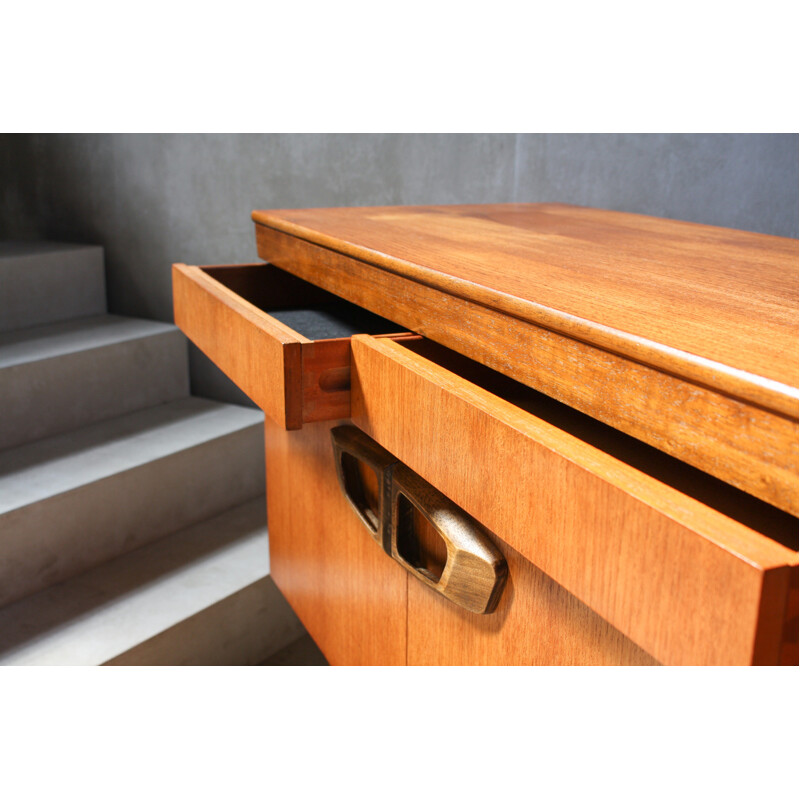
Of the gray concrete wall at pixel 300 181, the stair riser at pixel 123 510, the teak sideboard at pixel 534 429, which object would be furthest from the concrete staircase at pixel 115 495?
the teak sideboard at pixel 534 429

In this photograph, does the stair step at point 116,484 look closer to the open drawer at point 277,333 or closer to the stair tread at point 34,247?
the stair tread at point 34,247

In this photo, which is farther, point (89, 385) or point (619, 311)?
point (89, 385)

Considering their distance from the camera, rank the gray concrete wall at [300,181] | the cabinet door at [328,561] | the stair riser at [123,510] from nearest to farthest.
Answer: the cabinet door at [328,561] → the gray concrete wall at [300,181] → the stair riser at [123,510]

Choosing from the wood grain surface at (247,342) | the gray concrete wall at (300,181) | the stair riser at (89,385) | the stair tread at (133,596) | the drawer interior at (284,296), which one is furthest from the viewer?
the stair riser at (89,385)

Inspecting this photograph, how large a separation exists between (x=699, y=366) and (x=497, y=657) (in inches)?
10.5

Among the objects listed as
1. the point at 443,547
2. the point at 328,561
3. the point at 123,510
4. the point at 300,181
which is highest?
the point at 300,181

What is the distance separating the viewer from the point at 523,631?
46 cm

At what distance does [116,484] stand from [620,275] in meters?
1.11

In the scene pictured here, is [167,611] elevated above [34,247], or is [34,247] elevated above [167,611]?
[34,247]

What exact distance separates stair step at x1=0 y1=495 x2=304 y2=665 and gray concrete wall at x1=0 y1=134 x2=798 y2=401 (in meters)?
0.47

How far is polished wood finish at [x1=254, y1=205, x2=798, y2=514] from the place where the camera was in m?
0.29

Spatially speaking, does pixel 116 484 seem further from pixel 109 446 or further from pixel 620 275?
pixel 620 275

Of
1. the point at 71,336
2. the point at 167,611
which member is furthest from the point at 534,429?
the point at 71,336

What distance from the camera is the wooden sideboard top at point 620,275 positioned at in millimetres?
318
